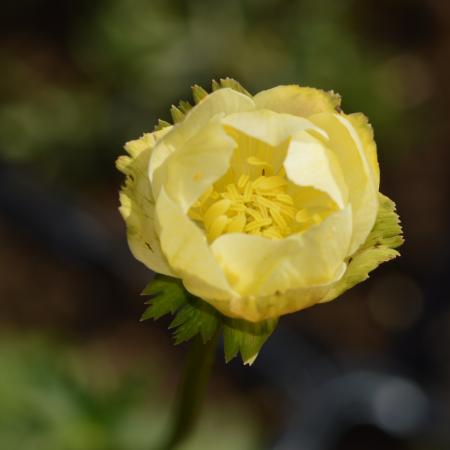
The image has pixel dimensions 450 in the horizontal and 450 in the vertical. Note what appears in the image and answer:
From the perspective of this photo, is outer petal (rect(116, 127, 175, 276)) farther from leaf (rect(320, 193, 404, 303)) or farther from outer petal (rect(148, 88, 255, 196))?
leaf (rect(320, 193, 404, 303))

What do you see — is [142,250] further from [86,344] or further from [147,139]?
[86,344]

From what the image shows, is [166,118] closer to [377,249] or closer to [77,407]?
[77,407]

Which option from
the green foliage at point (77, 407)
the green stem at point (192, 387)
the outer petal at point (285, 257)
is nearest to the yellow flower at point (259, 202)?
the outer petal at point (285, 257)

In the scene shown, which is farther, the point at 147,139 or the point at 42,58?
the point at 42,58

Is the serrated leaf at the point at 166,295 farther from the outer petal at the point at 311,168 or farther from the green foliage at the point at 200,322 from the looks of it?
the outer petal at the point at 311,168

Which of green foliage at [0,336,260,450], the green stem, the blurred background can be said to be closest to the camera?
the green stem

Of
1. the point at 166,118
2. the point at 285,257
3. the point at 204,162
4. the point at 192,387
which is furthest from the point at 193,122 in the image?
the point at 166,118

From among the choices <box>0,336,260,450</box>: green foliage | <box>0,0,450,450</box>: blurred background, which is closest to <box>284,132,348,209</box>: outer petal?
<box>0,336,260,450</box>: green foliage

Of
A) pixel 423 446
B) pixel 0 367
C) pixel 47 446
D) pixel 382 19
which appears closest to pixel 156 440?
pixel 47 446
